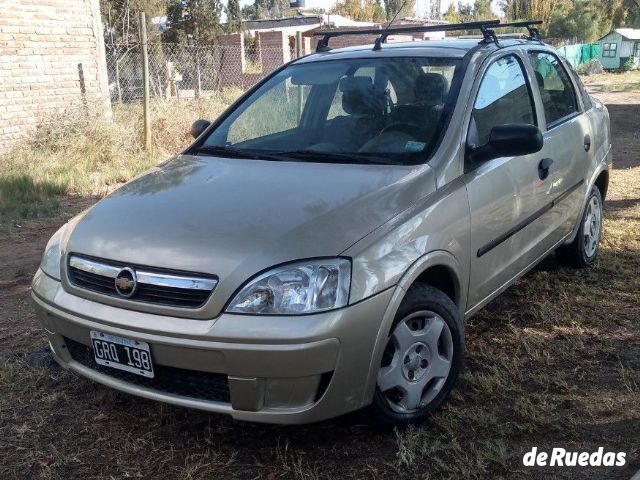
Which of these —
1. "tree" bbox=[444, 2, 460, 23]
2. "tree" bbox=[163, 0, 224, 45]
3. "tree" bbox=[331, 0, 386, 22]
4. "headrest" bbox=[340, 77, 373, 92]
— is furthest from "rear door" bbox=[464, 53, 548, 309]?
"tree" bbox=[331, 0, 386, 22]

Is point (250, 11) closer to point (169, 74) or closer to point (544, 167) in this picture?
point (169, 74)

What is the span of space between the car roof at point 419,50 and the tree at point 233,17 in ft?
96.2

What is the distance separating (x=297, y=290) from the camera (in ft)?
8.01

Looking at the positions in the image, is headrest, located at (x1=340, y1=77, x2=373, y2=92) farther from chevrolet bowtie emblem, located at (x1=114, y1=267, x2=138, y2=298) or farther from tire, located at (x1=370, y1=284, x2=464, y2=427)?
chevrolet bowtie emblem, located at (x1=114, y1=267, x2=138, y2=298)

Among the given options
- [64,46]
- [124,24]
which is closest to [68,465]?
[64,46]

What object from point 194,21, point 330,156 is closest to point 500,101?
point 330,156

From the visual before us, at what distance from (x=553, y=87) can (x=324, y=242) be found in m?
2.67

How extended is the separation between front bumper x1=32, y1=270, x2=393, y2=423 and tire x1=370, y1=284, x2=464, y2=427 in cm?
21

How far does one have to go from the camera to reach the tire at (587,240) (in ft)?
15.6

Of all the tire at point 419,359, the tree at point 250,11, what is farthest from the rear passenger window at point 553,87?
the tree at point 250,11

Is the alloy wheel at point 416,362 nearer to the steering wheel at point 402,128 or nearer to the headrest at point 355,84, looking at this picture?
the steering wheel at point 402,128

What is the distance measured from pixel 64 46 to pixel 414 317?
9.14 m

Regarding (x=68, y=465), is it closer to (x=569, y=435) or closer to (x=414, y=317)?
(x=414, y=317)

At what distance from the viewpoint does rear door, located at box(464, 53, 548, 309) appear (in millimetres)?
3248
